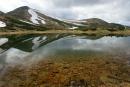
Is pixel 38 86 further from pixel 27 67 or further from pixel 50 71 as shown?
pixel 27 67

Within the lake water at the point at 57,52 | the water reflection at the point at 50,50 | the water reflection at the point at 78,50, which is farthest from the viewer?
the water reflection at the point at 78,50

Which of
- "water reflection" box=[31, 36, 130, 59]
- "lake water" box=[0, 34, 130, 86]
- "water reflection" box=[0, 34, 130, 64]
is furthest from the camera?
"water reflection" box=[31, 36, 130, 59]

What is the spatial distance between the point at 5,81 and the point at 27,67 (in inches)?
368

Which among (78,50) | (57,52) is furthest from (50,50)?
(78,50)

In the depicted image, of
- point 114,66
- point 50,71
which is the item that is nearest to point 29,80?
point 50,71

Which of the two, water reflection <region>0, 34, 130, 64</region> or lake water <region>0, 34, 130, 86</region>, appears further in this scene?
water reflection <region>0, 34, 130, 64</region>

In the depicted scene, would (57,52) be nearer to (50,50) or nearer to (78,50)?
(50,50)

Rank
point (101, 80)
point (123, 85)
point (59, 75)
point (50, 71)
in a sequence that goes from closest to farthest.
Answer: point (123, 85) < point (101, 80) < point (59, 75) < point (50, 71)

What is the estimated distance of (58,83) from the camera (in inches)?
1181

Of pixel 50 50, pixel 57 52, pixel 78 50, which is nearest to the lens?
pixel 57 52

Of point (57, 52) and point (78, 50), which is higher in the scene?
point (57, 52)

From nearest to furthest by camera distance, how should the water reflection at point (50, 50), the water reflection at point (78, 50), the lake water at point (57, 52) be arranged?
1. the lake water at point (57, 52)
2. the water reflection at point (50, 50)
3. the water reflection at point (78, 50)

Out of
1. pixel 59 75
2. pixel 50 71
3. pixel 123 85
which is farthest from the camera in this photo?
Answer: pixel 50 71

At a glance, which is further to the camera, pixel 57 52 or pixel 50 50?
pixel 50 50
